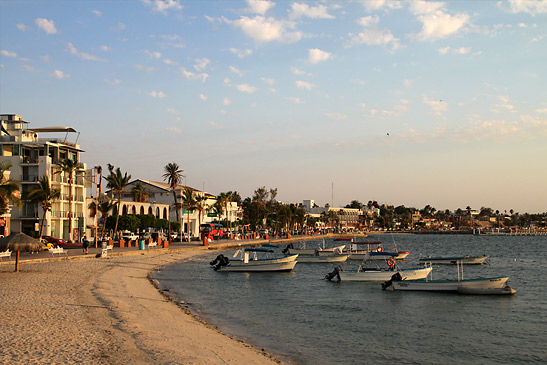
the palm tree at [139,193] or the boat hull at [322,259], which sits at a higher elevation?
the palm tree at [139,193]

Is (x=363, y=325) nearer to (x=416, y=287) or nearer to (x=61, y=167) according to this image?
(x=416, y=287)

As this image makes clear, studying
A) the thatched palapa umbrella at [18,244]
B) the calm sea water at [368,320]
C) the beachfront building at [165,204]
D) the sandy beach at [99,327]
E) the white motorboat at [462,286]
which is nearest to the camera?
the sandy beach at [99,327]

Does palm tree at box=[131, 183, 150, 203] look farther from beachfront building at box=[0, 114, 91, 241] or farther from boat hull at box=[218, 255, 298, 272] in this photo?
boat hull at box=[218, 255, 298, 272]

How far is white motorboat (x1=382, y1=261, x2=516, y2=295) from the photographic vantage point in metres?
33.8

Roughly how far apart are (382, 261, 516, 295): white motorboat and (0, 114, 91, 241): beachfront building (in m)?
46.8

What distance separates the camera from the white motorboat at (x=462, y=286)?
33.8 meters

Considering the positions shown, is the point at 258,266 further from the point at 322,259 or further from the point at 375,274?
the point at 322,259

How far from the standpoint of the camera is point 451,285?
3453 centimetres

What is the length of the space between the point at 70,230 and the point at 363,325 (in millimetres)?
Answer: 53120

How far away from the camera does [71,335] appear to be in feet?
51.1

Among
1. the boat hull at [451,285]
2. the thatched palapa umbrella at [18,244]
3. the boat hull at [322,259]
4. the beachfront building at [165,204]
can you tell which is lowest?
the boat hull at [322,259]

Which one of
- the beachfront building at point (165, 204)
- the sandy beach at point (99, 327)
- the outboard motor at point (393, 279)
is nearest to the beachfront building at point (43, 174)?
the beachfront building at point (165, 204)

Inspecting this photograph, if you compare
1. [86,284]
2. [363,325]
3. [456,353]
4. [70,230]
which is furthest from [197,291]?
[70,230]

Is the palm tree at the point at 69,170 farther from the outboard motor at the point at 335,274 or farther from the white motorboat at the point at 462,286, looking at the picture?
the white motorboat at the point at 462,286
